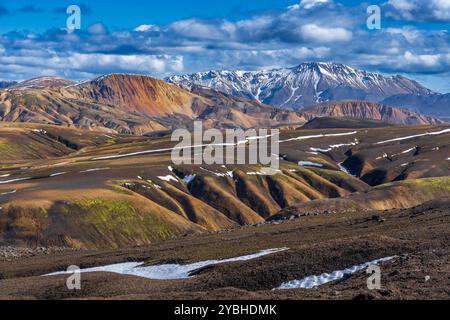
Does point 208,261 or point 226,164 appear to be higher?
point 226,164

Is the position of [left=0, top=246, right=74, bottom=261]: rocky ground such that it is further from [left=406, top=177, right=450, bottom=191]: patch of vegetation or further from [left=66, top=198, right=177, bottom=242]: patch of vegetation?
[left=406, top=177, right=450, bottom=191]: patch of vegetation

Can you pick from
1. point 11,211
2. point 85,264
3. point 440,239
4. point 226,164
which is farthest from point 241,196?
point 440,239

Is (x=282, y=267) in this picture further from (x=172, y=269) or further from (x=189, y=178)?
(x=189, y=178)

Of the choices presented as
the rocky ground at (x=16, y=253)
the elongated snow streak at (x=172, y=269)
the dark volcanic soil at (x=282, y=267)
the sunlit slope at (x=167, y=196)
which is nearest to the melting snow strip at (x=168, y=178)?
the sunlit slope at (x=167, y=196)

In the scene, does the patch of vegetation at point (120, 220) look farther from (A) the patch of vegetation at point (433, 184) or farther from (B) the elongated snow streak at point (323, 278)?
(B) the elongated snow streak at point (323, 278)

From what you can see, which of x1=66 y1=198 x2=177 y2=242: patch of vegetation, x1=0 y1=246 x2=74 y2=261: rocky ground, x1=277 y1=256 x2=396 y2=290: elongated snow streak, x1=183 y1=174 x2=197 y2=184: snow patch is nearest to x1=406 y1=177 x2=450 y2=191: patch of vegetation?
x1=183 y1=174 x2=197 y2=184: snow patch

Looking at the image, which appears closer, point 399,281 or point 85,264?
point 399,281
